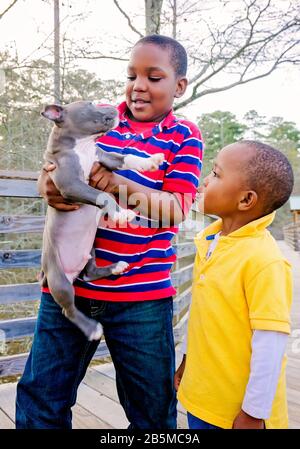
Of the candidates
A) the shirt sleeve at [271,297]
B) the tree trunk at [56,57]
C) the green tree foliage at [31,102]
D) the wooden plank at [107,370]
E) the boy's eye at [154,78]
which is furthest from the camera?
the green tree foliage at [31,102]

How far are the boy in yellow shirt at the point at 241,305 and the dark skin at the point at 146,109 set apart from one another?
7.2 inches

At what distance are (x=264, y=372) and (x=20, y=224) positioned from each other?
2.09 meters

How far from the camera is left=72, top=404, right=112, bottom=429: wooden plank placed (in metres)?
2.33

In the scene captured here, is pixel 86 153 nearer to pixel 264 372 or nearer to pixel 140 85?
pixel 140 85

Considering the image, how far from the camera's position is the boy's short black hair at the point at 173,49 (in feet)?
4.61

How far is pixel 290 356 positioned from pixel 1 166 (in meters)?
5.59

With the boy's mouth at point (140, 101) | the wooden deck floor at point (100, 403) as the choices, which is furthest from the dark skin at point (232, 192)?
the wooden deck floor at point (100, 403)

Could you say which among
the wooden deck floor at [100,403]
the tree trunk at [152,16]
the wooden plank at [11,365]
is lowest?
the wooden deck floor at [100,403]

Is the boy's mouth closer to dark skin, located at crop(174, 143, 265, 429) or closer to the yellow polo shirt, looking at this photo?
dark skin, located at crop(174, 143, 265, 429)

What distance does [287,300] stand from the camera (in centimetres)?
121

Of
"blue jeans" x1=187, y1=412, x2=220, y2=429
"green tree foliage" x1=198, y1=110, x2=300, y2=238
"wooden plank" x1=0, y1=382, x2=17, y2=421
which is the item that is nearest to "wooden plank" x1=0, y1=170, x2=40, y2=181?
"wooden plank" x1=0, y1=382, x2=17, y2=421

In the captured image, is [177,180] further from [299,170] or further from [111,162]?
[299,170]

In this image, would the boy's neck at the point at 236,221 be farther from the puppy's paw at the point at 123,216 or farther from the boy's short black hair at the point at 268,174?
the puppy's paw at the point at 123,216

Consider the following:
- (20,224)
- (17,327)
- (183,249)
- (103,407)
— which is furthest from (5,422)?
(183,249)
